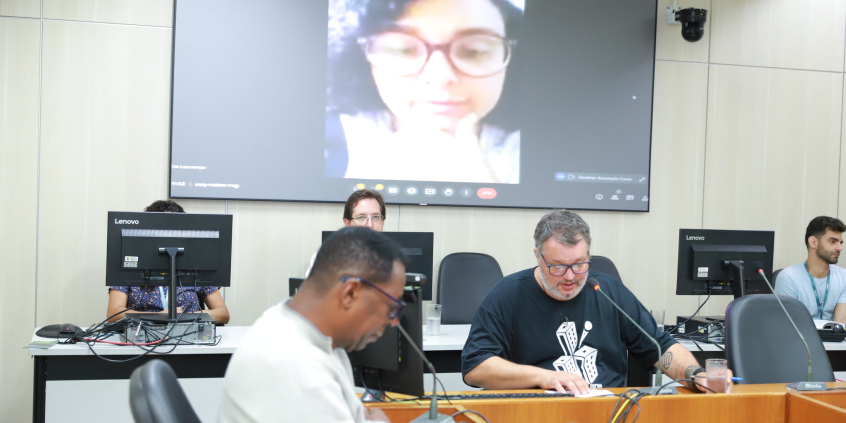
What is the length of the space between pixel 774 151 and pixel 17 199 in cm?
499

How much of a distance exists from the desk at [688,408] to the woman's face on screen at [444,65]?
2.59 metres

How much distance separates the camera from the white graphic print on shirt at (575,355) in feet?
7.03

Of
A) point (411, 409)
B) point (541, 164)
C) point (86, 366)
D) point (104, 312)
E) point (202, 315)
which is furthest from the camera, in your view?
point (541, 164)

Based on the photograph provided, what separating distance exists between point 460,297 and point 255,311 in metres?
1.27

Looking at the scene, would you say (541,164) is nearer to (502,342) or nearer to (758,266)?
(758,266)

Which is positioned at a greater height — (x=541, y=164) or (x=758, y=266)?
(x=541, y=164)

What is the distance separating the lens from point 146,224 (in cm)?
269

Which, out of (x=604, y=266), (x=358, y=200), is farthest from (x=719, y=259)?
(x=358, y=200)

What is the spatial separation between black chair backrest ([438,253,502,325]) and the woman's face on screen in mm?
845

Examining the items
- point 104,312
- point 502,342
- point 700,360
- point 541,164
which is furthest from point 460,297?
point 104,312

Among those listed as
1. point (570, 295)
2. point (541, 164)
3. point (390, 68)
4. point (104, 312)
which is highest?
point (390, 68)

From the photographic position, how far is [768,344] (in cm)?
233

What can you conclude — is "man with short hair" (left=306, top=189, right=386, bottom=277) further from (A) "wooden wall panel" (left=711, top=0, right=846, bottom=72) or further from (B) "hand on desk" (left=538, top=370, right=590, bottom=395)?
(A) "wooden wall panel" (left=711, top=0, right=846, bottom=72)

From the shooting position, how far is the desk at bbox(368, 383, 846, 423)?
5.64 feet
